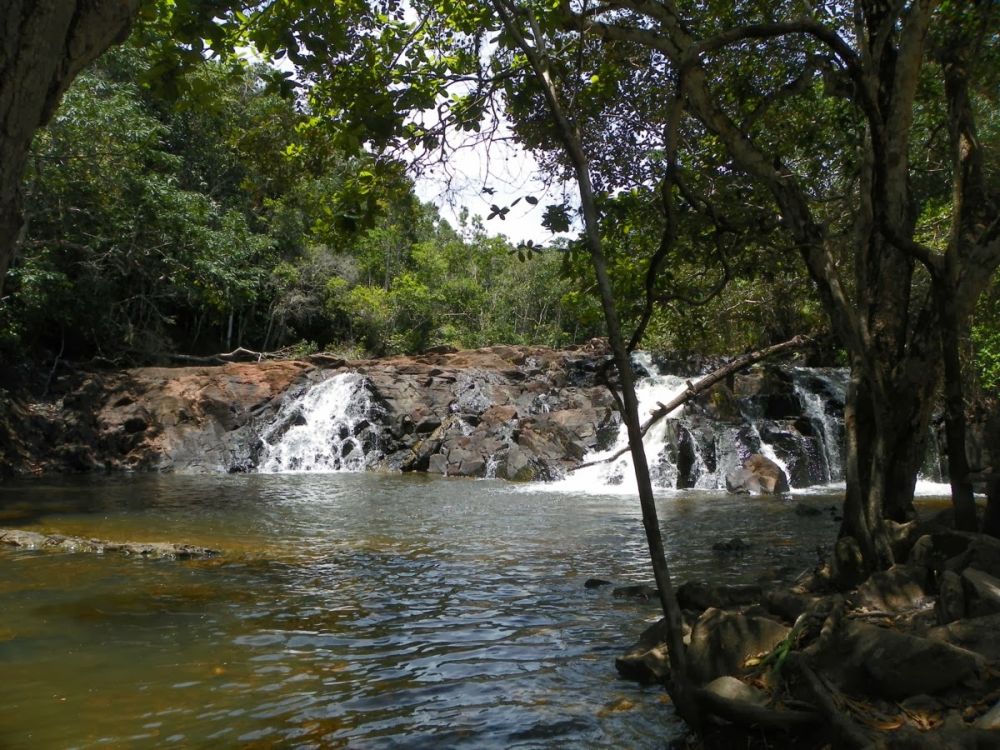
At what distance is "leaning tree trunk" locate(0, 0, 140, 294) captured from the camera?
213 cm

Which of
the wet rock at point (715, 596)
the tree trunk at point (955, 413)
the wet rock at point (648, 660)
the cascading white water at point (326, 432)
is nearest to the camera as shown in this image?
the wet rock at point (648, 660)

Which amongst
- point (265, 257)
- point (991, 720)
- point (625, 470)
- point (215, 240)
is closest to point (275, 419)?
point (215, 240)

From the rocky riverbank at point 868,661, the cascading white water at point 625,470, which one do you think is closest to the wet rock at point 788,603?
the rocky riverbank at point 868,661

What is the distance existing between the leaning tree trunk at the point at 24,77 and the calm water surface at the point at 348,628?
3.37 metres

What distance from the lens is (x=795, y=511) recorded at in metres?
13.9

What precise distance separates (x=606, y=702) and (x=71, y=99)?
17.9 m

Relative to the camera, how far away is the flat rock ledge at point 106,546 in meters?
9.60

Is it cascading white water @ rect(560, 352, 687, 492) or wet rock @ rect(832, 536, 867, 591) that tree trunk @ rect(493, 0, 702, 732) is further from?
cascading white water @ rect(560, 352, 687, 492)

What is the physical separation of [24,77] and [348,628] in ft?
17.9

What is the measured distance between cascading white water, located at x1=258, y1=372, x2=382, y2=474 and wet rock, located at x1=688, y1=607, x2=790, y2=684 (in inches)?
737

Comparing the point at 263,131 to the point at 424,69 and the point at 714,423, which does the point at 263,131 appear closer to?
the point at 424,69

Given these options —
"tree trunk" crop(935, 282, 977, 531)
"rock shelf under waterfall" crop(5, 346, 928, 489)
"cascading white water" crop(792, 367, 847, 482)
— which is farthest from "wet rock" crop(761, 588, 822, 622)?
"cascading white water" crop(792, 367, 847, 482)

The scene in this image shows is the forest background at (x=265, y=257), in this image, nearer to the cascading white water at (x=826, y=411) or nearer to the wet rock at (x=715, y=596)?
the cascading white water at (x=826, y=411)

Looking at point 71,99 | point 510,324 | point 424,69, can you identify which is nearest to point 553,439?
point 71,99
